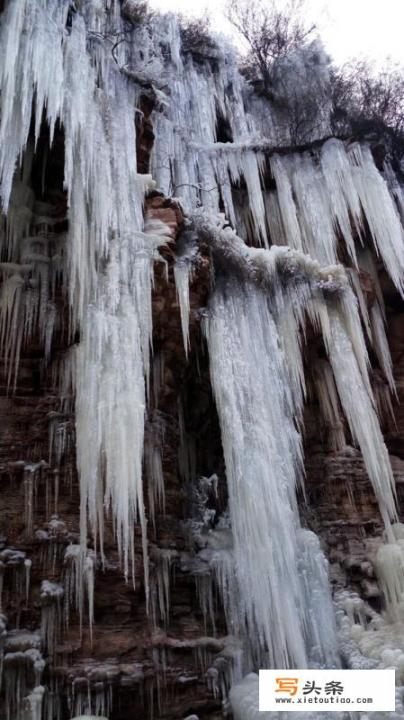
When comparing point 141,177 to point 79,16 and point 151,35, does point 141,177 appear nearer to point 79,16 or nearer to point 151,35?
point 79,16

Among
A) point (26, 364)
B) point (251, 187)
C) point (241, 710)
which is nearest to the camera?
point (241, 710)

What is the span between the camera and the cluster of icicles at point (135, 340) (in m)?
5.49

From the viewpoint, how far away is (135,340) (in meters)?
5.86

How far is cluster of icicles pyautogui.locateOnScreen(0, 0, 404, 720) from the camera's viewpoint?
5488 millimetres

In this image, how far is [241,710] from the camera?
5492 millimetres

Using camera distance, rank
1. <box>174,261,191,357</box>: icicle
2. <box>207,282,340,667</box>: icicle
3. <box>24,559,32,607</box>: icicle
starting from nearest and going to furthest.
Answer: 1. <box>24,559,32,607</box>: icicle
2. <box>207,282,340,667</box>: icicle
3. <box>174,261,191,357</box>: icicle

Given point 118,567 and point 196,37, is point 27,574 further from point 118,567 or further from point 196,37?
point 196,37

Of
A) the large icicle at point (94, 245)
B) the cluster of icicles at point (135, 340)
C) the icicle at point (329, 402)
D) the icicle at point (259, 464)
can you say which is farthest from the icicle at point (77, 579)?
the icicle at point (329, 402)

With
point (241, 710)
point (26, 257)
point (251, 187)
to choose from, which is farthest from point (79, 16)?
point (241, 710)

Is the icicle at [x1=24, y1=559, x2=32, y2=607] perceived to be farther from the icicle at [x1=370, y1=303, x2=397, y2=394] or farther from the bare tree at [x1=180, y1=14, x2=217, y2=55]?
the bare tree at [x1=180, y1=14, x2=217, y2=55]

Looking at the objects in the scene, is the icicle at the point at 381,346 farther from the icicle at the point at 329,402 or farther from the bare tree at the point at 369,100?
the bare tree at the point at 369,100

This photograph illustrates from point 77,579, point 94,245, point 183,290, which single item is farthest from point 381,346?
point 77,579

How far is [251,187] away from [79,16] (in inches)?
155

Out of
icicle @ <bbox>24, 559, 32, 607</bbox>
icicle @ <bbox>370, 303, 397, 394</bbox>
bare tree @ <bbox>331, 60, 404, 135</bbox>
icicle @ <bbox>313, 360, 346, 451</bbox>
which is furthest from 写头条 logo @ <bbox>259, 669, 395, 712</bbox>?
bare tree @ <bbox>331, 60, 404, 135</bbox>
